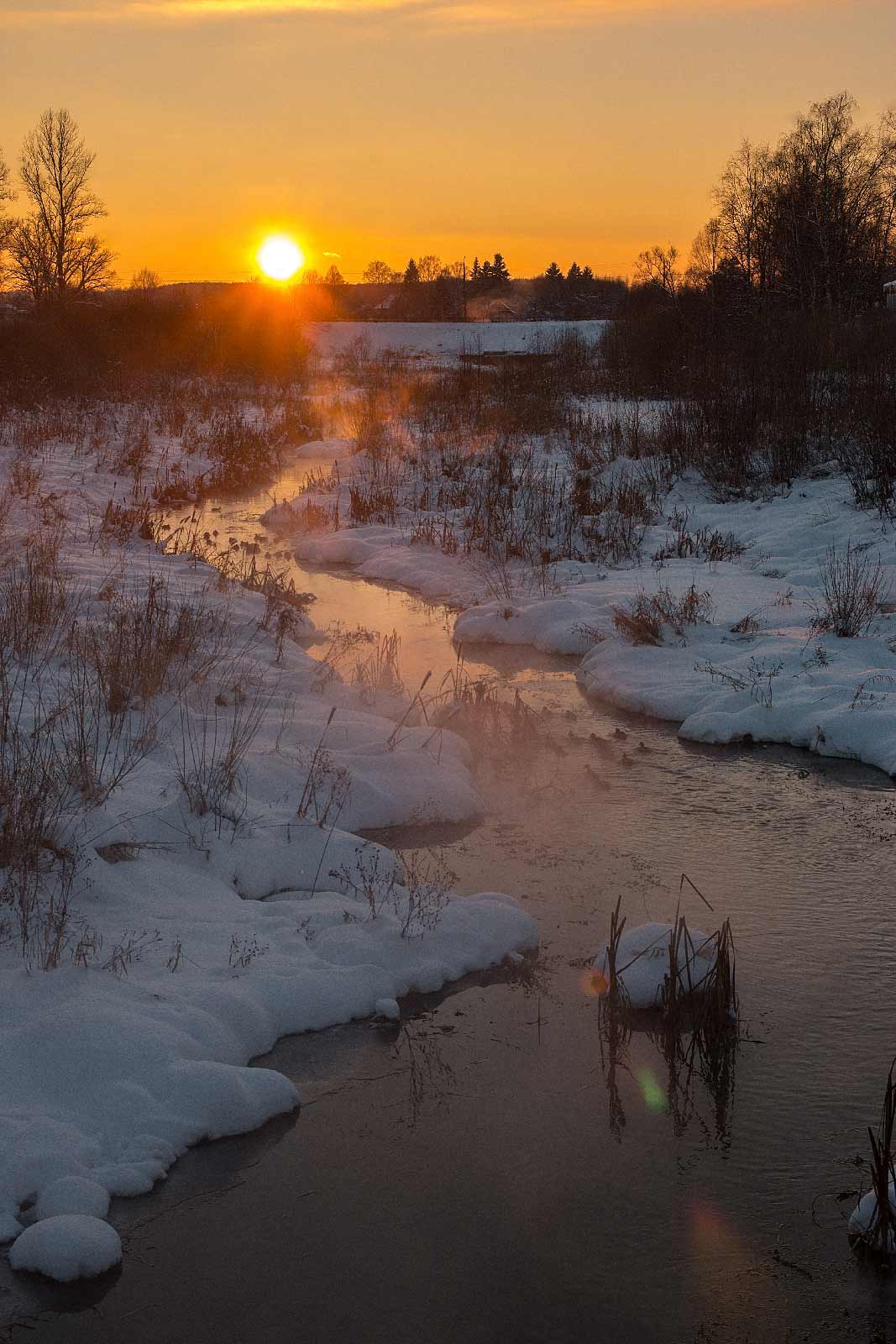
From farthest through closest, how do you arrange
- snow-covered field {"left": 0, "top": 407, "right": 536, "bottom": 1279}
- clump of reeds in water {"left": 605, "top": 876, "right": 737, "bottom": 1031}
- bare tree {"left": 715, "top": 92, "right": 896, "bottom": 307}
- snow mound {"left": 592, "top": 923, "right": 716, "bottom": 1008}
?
bare tree {"left": 715, "top": 92, "right": 896, "bottom": 307} → snow mound {"left": 592, "top": 923, "right": 716, "bottom": 1008} → clump of reeds in water {"left": 605, "top": 876, "right": 737, "bottom": 1031} → snow-covered field {"left": 0, "top": 407, "right": 536, "bottom": 1279}

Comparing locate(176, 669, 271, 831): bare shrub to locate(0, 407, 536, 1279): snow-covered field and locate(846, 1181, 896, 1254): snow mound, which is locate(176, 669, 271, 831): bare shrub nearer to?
locate(0, 407, 536, 1279): snow-covered field

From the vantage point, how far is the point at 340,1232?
3014 mm

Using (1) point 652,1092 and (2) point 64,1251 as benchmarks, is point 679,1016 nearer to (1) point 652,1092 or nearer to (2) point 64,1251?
(1) point 652,1092

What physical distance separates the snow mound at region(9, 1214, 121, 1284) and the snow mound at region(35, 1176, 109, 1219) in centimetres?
6

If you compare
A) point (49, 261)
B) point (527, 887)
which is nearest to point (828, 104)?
point (49, 261)

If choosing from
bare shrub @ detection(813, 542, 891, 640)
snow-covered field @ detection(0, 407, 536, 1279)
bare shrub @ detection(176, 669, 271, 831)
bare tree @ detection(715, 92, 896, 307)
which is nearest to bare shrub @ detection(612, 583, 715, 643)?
bare shrub @ detection(813, 542, 891, 640)

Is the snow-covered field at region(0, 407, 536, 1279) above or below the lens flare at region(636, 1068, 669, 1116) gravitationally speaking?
above

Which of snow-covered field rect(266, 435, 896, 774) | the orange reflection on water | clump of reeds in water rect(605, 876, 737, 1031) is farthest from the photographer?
snow-covered field rect(266, 435, 896, 774)

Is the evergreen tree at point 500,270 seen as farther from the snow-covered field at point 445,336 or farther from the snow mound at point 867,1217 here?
the snow mound at point 867,1217

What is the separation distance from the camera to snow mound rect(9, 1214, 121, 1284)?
288 cm

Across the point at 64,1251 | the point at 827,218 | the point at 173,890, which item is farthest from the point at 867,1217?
the point at 827,218

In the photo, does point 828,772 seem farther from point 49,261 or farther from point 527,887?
point 49,261

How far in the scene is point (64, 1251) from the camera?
2.88m

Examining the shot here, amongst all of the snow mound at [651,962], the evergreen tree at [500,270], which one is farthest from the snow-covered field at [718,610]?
the evergreen tree at [500,270]
